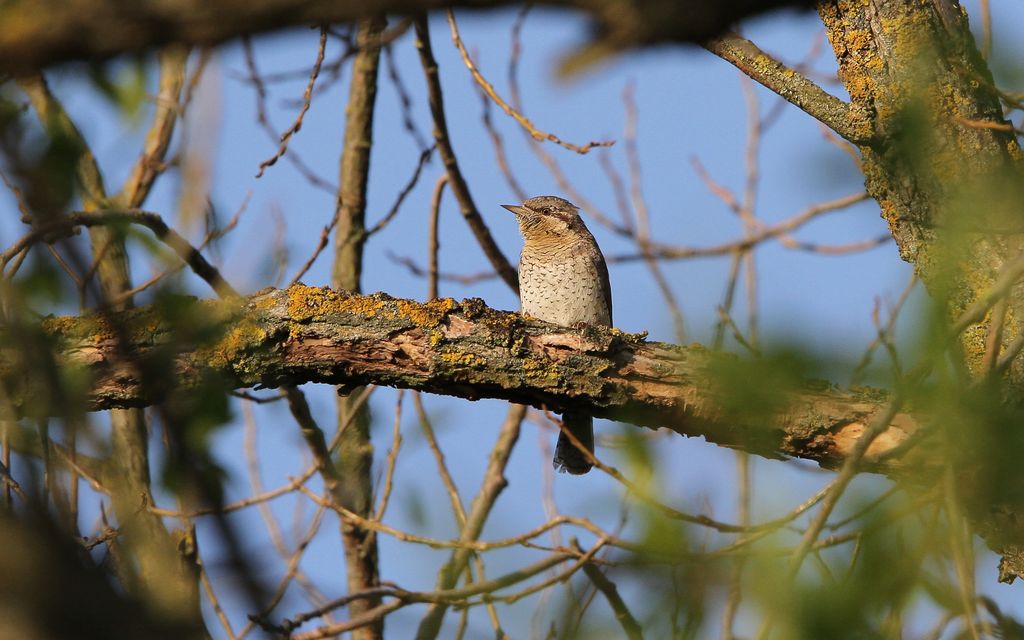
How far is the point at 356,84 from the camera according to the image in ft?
21.2

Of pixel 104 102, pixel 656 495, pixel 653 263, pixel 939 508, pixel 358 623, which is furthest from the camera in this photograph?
pixel 653 263

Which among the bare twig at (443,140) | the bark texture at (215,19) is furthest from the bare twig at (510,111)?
the bark texture at (215,19)

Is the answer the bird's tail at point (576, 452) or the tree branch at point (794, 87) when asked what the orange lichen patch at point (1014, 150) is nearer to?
the tree branch at point (794, 87)

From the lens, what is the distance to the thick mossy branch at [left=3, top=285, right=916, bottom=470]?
3699mm

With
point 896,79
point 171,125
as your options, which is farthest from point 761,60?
point 171,125

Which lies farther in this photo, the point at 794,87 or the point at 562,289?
the point at 562,289

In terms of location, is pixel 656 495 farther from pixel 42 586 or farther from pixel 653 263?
pixel 653 263

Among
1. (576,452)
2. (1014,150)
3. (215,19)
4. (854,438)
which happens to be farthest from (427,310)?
(215,19)

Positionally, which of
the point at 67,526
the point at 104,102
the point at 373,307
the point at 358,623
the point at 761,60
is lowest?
the point at 67,526

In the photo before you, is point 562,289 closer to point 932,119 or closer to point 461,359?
point 461,359

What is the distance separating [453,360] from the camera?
382cm

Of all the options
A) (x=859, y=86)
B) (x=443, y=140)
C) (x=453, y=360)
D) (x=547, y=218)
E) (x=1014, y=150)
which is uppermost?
(x=547, y=218)

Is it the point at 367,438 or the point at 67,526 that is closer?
the point at 67,526

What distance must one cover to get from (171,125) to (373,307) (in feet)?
11.2
